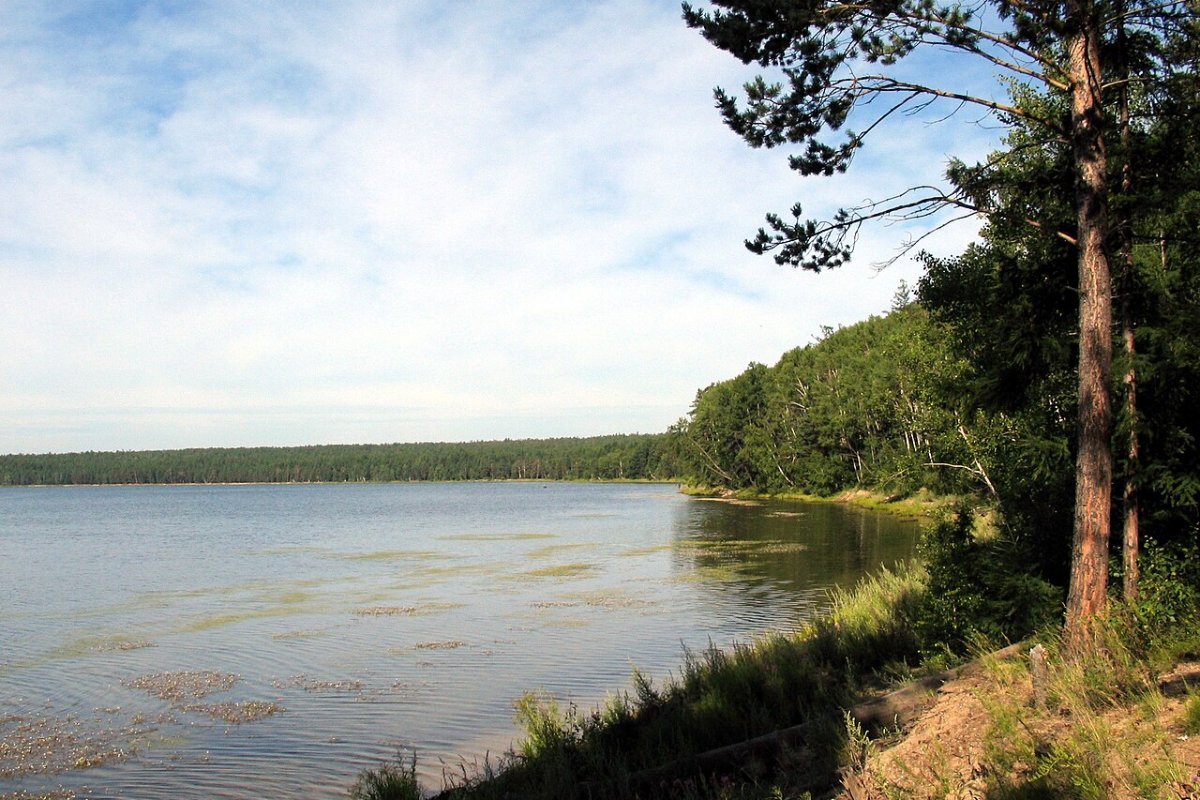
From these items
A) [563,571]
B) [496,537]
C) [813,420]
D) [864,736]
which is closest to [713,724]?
[864,736]

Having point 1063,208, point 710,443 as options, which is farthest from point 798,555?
point 710,443

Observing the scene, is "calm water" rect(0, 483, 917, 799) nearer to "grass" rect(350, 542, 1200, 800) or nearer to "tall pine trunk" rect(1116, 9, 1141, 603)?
"grass" rect(350, 542, 1200, 800)

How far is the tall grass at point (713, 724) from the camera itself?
25.9 ft

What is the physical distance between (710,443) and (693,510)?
126 feet

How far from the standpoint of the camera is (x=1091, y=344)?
961 cm

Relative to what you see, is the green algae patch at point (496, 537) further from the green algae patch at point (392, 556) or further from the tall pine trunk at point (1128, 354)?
the tall pine trunk at point (1128, 354)

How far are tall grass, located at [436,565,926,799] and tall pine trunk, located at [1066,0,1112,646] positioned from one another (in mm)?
2708

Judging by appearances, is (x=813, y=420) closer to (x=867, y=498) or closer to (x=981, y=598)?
(x=867, y=498)

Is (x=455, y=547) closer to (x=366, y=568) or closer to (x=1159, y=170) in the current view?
(x=366, y=568)

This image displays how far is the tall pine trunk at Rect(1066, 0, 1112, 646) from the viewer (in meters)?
9.41

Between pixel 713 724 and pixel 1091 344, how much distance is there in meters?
5.62

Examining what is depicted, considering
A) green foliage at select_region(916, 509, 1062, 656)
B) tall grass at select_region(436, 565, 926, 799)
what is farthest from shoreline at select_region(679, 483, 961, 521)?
tall grass at select_region(436, 565, 926, 799)

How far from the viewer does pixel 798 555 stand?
113ft

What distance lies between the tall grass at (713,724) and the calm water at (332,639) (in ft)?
8.48
